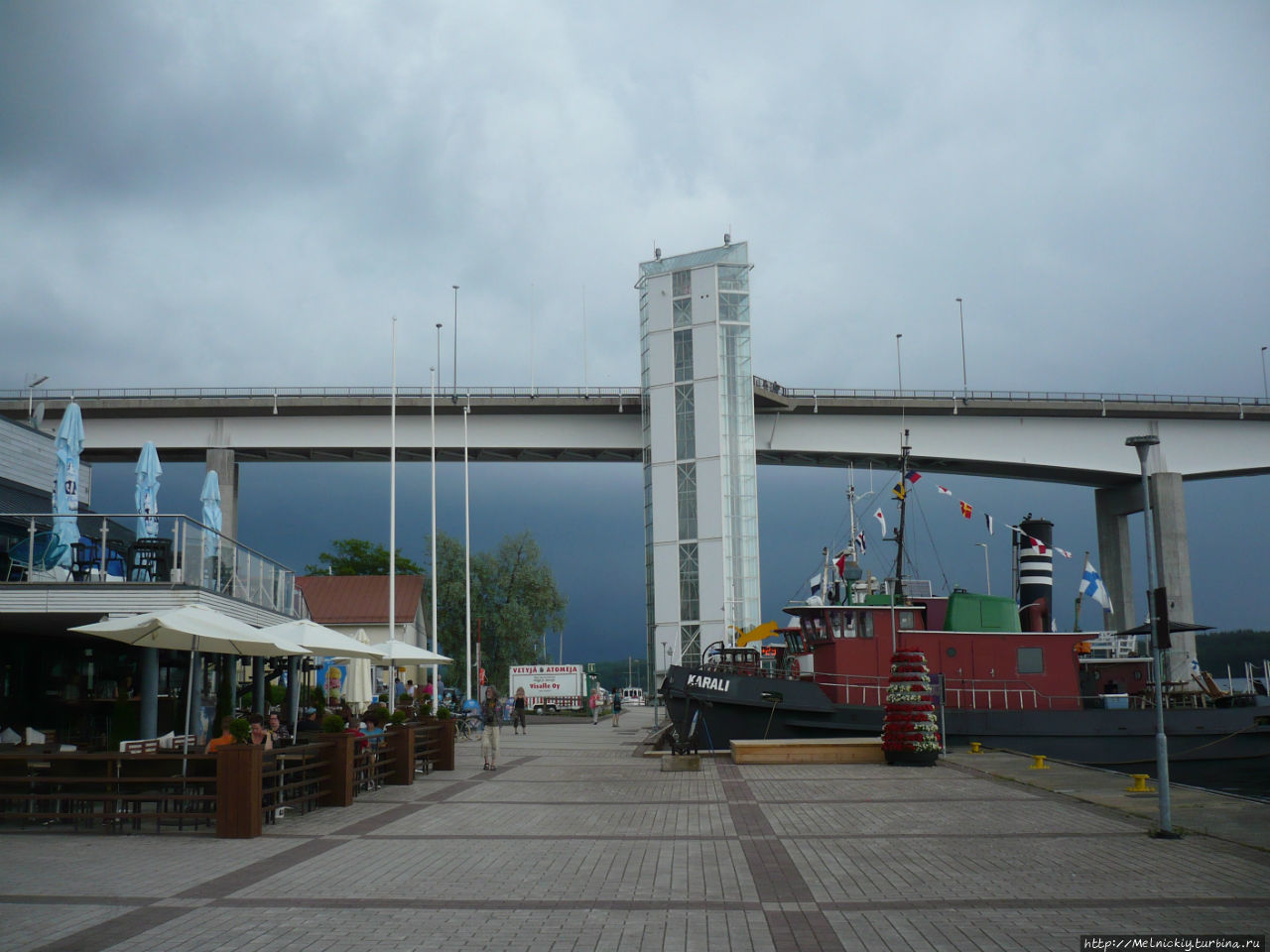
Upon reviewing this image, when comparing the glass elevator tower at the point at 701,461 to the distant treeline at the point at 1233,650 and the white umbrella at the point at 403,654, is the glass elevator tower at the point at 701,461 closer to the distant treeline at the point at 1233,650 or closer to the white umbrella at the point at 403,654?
the white umbrella at the point at 403,654

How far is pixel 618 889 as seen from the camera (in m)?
9.12

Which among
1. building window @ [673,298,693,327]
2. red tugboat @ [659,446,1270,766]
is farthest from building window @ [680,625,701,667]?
red tugboat @ [659,446,1270,766]

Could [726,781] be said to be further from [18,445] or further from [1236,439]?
[1236,439]

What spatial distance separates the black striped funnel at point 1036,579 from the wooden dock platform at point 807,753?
30.4 feet

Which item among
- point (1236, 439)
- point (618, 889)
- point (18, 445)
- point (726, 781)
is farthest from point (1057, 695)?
point (1236, 439)

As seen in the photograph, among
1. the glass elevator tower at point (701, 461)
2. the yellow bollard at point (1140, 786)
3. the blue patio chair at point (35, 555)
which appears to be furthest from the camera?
the glass elevator tower at point (701, 461)

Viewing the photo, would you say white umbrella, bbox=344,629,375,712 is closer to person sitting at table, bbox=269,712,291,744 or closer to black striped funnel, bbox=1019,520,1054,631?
person sitting at table, bbox=269,712,291,744

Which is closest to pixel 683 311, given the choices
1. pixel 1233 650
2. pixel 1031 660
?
pixel 1031 660

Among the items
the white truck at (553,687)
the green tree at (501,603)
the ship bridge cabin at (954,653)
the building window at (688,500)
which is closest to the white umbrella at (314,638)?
the ship bridge cabin at (954,653)

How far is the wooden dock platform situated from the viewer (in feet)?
72.4

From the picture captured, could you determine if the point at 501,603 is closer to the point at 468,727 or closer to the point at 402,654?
the point at 468,727

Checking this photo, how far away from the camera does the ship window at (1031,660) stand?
2705cm

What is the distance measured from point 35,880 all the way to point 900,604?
21183 millimetres

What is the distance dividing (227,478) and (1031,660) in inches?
1325
